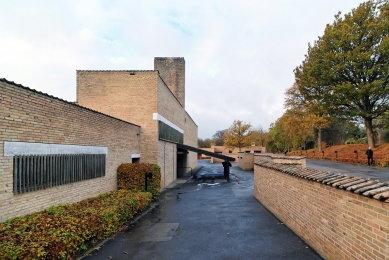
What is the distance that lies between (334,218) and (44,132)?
7.07m

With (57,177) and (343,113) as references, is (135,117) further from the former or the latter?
(343,113)

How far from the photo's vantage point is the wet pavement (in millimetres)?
5312

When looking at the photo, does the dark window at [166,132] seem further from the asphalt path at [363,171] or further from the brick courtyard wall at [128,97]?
the asphalt path at [363,171]

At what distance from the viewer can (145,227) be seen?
759cm

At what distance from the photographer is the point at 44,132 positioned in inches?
261

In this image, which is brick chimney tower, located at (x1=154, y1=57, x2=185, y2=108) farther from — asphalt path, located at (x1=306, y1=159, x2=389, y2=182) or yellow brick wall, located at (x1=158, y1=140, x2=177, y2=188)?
asphalt path, located at (x1=306, y1=159, x2=389, y2=182)

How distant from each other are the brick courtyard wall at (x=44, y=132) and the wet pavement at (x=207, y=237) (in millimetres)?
2065

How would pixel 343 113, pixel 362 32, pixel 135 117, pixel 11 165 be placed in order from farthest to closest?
pixel 343 113 < pixel 362 32 < pixel 135 117 < pixel 11 165

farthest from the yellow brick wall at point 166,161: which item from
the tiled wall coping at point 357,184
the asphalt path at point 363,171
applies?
the tiled wall coping at point 357,184

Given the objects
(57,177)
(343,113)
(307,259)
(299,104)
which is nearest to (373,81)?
(343,113)

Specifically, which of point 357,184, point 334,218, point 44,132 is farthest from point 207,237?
point 44,132

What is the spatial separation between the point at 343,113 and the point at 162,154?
18.5 metres

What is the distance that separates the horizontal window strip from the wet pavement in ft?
7.56

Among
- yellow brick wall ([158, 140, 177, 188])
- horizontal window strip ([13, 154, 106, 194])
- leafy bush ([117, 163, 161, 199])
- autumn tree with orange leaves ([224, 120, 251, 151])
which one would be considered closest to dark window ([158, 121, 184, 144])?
yellow brick wall ([158, 140, 177, 188])
